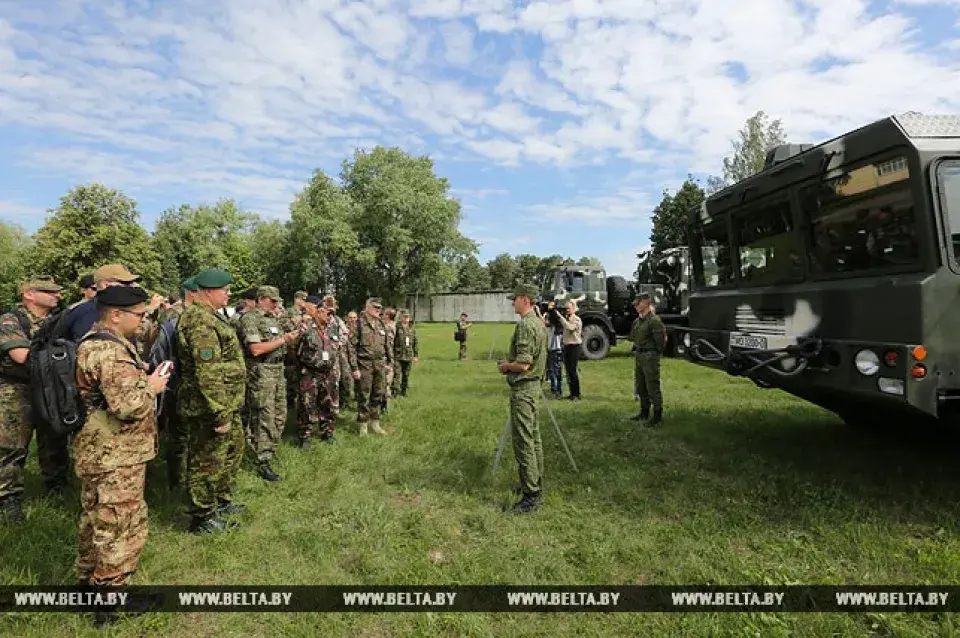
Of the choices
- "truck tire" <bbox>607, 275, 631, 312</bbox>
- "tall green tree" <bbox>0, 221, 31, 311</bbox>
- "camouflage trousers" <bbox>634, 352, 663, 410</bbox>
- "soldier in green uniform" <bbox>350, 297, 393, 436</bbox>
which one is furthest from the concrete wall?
"soldier in green uniform" <bbox>350, 297, 393, 436</bbox>

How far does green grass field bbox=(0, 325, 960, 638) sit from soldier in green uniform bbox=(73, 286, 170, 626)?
14.7 inches

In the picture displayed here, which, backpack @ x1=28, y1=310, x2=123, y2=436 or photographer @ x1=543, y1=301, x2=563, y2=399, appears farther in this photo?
photographer @ x1=543, y1=301, x2=563, y2=399

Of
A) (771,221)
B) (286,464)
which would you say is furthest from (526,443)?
(771,221)

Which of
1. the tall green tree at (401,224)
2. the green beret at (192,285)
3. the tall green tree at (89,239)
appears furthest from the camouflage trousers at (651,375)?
the tall green tree at (89,239)

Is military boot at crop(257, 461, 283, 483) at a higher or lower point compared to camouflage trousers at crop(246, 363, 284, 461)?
lower

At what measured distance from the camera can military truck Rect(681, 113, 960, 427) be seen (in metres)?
3.28

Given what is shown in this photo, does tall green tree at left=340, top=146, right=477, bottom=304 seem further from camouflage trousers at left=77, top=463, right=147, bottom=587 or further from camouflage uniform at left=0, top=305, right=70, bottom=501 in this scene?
camouflage trousers at left=77, top=463, right=147, bottom=587

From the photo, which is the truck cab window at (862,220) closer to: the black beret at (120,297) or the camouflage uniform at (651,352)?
the camouflage uniform at (651,352)

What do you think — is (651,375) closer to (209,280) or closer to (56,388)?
(209,280)

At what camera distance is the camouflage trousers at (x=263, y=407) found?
509 centimetres

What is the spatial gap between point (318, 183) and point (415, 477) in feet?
115

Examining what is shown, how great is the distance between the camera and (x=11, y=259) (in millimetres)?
42625

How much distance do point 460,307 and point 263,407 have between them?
44806mm

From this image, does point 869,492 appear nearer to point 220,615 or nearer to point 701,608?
point 701,608
